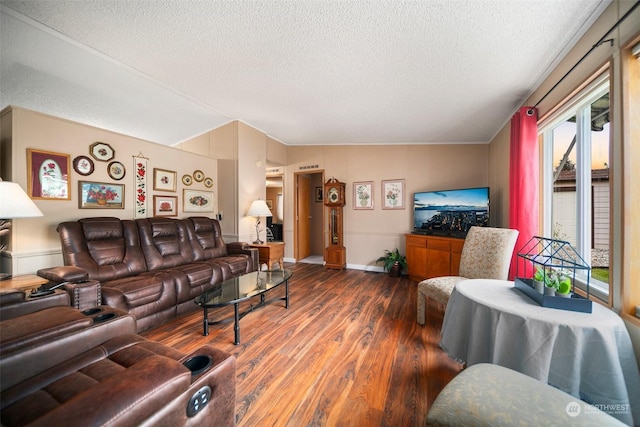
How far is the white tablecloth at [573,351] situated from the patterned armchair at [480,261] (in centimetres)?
80

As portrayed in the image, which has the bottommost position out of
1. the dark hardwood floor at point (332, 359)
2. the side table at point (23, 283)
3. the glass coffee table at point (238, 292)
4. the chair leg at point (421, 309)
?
the dark hardwood floor at point (332, 359)

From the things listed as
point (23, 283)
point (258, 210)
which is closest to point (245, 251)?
point (258, 210)

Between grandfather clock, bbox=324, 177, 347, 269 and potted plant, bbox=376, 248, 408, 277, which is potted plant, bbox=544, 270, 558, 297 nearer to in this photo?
potted plant, bbox=376, 248, 408, 277

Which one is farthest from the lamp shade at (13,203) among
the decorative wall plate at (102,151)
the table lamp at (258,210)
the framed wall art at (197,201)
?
the table lamp at (258,210)

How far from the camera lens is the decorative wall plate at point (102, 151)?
2.78 metres

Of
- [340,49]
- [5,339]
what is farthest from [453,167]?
[5,339]

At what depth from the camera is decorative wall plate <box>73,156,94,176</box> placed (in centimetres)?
264

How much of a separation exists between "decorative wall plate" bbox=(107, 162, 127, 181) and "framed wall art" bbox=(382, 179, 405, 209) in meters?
4.18

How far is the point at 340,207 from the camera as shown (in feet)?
16.4

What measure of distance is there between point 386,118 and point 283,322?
10.0ft

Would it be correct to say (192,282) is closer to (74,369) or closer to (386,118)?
(74,369)

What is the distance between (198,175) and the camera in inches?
154

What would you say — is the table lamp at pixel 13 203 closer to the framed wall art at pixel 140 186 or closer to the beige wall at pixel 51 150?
the beige wall at pixel 51 150

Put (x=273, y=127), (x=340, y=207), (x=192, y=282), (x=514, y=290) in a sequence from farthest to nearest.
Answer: (x=340, y=207) < (x=273, y=127) < (x=192, y=282) < (x=514, y=290)
